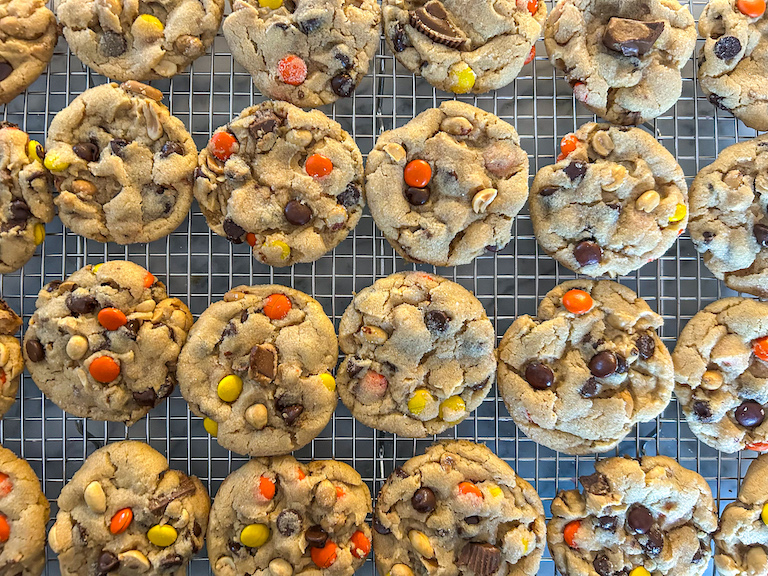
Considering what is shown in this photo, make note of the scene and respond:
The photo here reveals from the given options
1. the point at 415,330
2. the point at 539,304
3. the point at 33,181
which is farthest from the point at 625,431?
the point at 33,181

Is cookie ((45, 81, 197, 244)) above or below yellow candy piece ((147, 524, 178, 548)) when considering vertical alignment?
above

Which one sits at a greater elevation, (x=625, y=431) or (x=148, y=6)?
(x=148, y=6)

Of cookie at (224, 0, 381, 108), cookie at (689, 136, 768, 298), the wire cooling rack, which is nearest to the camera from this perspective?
cookie at (224, 0, 381, 108)

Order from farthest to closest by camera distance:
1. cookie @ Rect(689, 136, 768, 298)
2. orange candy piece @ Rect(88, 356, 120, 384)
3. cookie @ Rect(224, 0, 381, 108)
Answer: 1. cookie @ Rect(689, 136, 768, 298)
2. cookie @ Rect(224, 0, 381, 108)
3. orange candy piece @ Rect(88, 356, 120, 384)

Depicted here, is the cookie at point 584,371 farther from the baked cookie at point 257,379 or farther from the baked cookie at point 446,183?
the baked cookie at point 257,379

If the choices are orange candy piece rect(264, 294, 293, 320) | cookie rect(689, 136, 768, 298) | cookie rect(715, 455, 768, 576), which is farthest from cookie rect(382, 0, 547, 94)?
cookie rect(715, 455, 768, 576)

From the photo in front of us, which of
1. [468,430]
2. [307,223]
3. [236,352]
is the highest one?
[307,223]

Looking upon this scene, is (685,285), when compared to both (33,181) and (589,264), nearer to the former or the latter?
(589,264)

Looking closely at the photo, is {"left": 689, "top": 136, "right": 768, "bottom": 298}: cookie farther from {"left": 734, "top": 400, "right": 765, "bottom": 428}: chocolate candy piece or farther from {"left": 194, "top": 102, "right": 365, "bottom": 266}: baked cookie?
{"left": 194, "top": 102, "right": 365, "bottom": 266}: baked cookie
